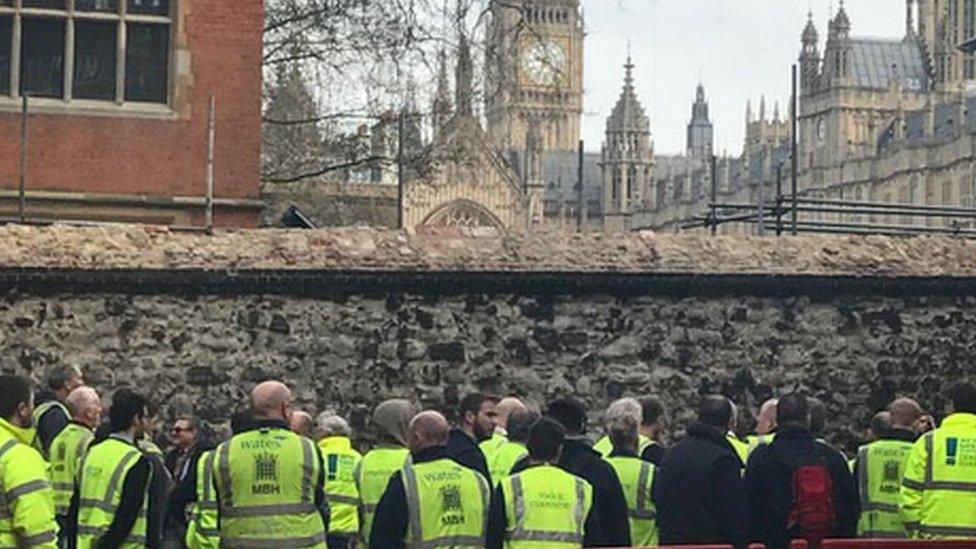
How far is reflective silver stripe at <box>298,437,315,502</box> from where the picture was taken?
12.2 meters

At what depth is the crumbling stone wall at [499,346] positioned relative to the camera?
18469 mm

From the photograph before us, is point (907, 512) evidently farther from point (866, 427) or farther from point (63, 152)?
point (63, 152)

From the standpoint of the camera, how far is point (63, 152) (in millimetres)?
22469

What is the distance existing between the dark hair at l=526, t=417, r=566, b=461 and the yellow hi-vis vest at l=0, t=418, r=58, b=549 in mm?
2633

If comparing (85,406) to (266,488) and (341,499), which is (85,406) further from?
(266,488)

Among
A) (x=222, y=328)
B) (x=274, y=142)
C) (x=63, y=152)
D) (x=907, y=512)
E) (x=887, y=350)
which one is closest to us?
(x=907, y=512)

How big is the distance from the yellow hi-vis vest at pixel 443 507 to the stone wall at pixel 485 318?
22.1 ft

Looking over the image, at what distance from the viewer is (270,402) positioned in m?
12.2

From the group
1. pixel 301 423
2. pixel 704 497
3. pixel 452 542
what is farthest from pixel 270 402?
pixel 704 497

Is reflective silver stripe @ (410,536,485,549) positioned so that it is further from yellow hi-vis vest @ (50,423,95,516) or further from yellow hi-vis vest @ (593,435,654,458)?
yellow hi-vis vest @ (50,423,95,516)

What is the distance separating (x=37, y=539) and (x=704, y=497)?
4198mm

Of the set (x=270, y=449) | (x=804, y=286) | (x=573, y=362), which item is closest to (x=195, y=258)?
(x=573, y=362)

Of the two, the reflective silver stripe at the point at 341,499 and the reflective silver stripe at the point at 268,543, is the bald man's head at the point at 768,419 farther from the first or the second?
the reflective silver stripe at the point at 268,543

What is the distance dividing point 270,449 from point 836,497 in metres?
3.71
